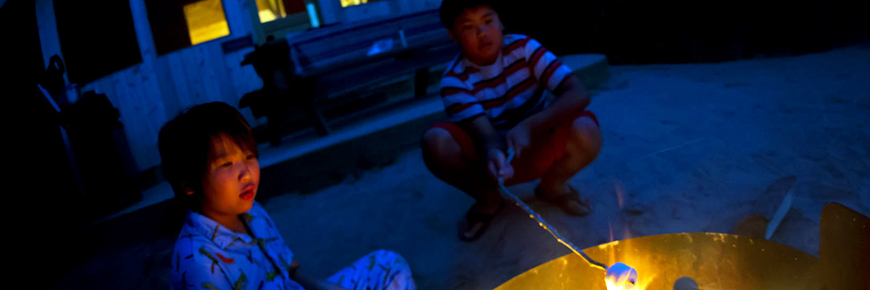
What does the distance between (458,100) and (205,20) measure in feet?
16.0

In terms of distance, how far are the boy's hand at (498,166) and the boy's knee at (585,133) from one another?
0.51 m

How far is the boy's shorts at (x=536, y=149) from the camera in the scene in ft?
7.53

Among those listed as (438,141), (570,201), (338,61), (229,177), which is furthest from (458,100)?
(338,61)

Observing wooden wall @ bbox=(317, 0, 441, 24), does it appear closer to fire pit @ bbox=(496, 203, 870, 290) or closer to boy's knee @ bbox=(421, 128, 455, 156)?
boy's knee @ bbox=(421, 128, 455, 156)

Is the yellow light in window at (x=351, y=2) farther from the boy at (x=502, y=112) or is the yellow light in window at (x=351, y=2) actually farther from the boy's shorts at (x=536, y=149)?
the boy's shorts at (x=536, y=149)

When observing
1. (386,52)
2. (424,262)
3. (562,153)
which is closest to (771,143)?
(562,153)

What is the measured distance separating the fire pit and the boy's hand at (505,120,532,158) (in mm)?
858

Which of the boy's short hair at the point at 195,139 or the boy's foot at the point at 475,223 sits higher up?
the boy's short hair at the point at 195,139

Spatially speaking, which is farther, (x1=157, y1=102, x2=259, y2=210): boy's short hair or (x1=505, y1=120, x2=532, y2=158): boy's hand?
(x1=505, y1=120, x2=532, y2=158): boy's hand

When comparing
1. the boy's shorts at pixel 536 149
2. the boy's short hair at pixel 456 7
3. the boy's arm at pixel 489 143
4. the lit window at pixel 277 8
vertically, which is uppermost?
the lit window at pixel 277 8

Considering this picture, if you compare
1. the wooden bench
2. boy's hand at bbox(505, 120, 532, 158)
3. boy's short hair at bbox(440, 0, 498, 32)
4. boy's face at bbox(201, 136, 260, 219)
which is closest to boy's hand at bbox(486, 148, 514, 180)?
boy's hand at bbox(505, 120, 532, 158)

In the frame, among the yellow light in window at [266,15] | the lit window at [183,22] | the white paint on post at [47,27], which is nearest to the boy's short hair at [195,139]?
the white paint on post at [47,27]

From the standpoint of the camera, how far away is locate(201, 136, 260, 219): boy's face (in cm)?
136

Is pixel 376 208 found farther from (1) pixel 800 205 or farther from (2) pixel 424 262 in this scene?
(1) pixel 800 205
